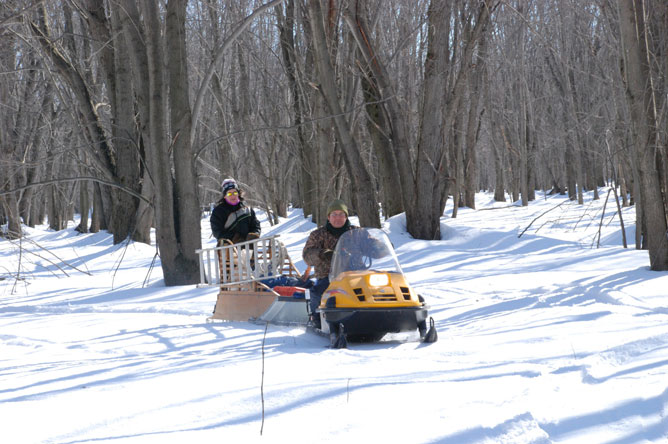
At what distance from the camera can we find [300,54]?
2247cm

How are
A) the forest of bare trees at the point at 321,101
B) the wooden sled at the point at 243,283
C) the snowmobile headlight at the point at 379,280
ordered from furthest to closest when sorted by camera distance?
the forest of bare trees at the point at 321,101 → the wooden sled at the point at 243,283 → the snowmobile headlight at the point at 379,280

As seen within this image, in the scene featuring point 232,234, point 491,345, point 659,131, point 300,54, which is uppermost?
point 300,54

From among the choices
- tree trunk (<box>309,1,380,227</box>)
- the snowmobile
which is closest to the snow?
the snowmobile

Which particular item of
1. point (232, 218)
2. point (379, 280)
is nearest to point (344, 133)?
point (232, 218)

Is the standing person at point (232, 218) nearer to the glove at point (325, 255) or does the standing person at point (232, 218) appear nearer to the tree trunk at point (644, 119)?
the glove at point (325, 255)

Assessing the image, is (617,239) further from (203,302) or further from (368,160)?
(203,302)

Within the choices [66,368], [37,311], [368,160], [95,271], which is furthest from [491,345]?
[368,160]

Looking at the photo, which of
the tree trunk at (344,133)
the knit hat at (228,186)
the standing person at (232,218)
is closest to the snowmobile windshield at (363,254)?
the standing person at (232,218)

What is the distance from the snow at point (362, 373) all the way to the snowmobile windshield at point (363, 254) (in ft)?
2.50

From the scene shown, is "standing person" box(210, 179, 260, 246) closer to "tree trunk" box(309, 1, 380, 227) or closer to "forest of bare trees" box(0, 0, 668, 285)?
"forest of bare trees" box(0, 0, 668, 285)

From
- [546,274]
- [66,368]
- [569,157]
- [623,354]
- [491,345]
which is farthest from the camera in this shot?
[569,157]

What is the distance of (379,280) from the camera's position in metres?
6.73

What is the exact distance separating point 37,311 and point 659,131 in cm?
949

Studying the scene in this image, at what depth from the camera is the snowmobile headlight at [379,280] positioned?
6.67 m
